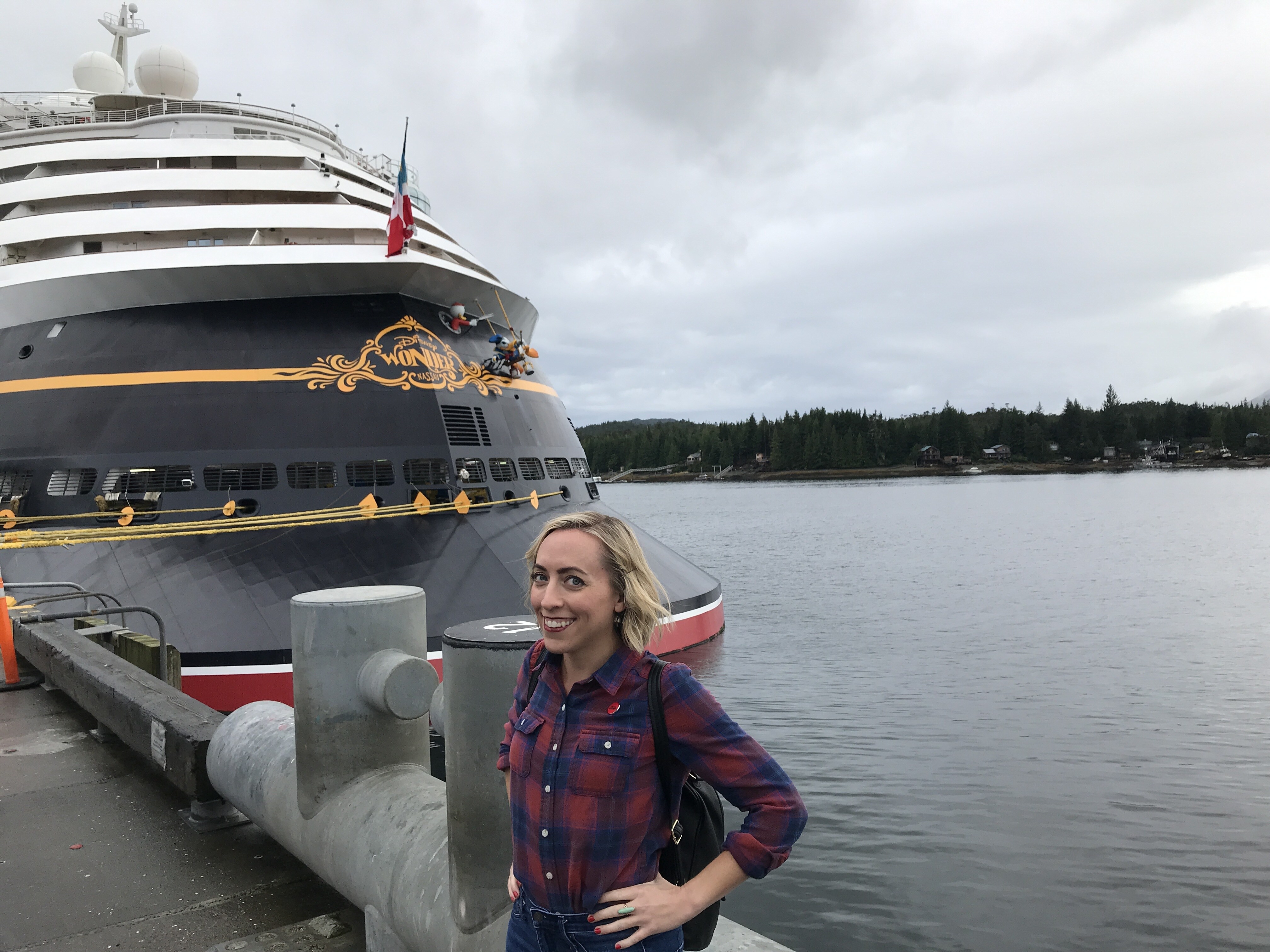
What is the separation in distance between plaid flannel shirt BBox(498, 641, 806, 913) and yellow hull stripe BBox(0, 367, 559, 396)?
476 inches

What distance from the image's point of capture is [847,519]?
52469 mm

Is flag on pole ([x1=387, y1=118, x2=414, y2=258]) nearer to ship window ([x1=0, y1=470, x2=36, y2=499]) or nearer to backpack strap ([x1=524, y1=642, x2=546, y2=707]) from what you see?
ship window ([x1=0, y1=470, x2=36, y2=499])

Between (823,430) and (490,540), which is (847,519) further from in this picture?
(823,430)

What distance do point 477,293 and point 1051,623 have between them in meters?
14.3

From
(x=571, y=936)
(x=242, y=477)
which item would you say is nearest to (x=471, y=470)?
(x=242, y=477)

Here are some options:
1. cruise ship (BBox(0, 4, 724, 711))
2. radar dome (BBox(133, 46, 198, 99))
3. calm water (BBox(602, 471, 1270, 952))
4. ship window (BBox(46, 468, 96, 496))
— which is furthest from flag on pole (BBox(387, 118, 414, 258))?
radar dome (BBox(133, 46, 198, 99))

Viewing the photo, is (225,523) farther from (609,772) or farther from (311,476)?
(609,772)

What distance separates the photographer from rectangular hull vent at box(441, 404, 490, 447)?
13.4 metres

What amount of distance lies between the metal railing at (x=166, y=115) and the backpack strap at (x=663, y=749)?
1915 centimetres

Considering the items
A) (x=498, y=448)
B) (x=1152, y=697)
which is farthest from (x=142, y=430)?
(x=1152, y=697)

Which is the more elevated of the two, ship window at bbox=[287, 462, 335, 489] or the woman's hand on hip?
ship window at bbox=[287, 462, 335, 489]

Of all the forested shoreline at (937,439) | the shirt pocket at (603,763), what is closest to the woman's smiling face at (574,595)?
the shirt pocket at (603,763)

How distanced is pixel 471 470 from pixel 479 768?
1088cm

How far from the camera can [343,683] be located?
3.69 m
